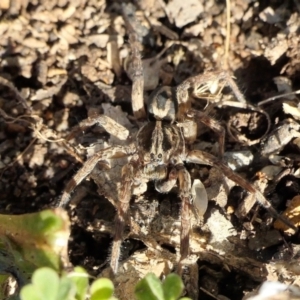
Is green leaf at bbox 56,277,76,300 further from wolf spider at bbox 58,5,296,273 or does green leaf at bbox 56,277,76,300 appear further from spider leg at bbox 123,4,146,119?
spider leg at bbox 123,4,146,119

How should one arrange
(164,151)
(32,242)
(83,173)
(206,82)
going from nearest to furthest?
(32,242)
(83,173)
(164,151)
(206,82)

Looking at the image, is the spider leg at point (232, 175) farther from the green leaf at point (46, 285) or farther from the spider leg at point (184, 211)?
the green leaf at point (46, 285)

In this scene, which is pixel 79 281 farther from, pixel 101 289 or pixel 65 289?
pixel 65 289

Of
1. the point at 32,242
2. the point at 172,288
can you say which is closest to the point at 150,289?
the point at 172,288

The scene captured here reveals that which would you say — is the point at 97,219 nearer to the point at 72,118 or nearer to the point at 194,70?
the point at 72,118

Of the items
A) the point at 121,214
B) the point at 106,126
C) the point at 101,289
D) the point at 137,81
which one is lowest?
the point at 121,214

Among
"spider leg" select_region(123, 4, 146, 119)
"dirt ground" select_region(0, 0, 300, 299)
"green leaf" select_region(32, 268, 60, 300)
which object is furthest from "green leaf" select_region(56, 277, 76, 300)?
"spider leg" select_region(123, 4, 146, 119)
